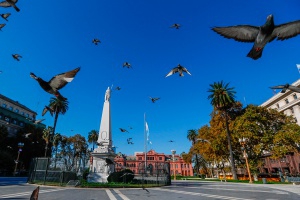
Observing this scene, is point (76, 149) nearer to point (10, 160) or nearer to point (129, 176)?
point (10, 160)

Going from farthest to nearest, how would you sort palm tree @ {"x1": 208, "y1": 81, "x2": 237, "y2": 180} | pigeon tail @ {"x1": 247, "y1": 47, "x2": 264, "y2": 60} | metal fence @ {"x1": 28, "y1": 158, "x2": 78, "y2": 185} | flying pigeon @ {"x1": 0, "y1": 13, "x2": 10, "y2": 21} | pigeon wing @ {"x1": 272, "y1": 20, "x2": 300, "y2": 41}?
palm tree @ {"x1": 208, "y1": 81, "x2": 237, "y2": 180}
metal fence @ {"x1": 28, "y1": 158, "x2": 78, "y2": 185}
flying pigeon @ {"x1": 0, "y1": 13, "x2": 10, "y2": 21}
pigeon wing @ {"x1": 272, "y1": 20, "x2": 300, "y2": 41}
pigeon tail @ {"x1": 247, "y1": 47, "x2": 264, "y2": 60}

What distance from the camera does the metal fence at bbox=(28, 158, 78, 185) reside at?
22828 mm

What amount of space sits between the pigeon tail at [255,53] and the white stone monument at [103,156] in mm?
24868

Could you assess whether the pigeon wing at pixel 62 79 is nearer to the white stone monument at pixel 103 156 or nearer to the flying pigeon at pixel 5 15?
the flying pigeon at pixel 5 15

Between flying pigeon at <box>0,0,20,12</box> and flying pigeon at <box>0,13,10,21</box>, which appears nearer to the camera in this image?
flying pigeon at <box>0,0,20,12</box>

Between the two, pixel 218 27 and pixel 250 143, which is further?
pixel 250 143

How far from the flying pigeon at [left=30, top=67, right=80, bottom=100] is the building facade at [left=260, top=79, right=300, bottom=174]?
4949 centimetres

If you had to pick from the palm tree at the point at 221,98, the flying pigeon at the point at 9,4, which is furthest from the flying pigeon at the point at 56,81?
the palm tree at the point at 221,98

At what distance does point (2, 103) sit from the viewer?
6931 centimetres

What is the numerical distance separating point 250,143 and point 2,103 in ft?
263

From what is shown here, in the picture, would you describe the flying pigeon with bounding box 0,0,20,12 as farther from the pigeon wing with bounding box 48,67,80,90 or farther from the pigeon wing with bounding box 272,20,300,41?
the pigeon wing with bounding box 272,20,300,41

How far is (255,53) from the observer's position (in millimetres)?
4020

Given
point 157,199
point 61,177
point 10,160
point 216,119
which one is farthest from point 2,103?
point 157,199

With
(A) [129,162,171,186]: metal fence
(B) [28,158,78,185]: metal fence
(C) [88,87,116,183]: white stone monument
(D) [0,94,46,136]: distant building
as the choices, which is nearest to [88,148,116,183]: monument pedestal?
(C) [88,87,116,183]: white stone monument
